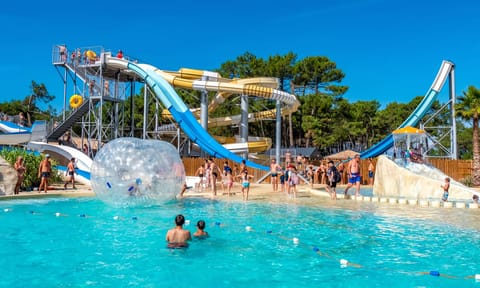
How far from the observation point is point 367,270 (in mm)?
6508

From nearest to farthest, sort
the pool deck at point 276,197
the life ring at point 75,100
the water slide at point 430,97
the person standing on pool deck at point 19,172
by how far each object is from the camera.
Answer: the pool deck at point 276,197, the person standing on pool deck at point 19,172, the water slide at point 430,97, the life ring at point 75,100

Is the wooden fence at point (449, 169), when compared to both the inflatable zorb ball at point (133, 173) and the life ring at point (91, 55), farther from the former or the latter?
the inflatable zorb ball at point (133, 173)

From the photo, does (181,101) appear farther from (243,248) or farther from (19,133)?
(243,248)

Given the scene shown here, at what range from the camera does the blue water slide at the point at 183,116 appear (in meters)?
24.8

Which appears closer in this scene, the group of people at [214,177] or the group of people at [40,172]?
the group of people at [40,172]

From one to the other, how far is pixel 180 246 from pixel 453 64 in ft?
84.3

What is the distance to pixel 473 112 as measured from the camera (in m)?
24.4

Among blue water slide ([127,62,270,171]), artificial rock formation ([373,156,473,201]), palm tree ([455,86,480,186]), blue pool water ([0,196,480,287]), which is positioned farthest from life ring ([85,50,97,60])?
palm tree ([455,86,480,186])

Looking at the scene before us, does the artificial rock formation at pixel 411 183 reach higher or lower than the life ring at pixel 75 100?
lower

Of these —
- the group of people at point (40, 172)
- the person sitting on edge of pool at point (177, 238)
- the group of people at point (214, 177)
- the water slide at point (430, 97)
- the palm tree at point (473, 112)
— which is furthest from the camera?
the water slide at point (430, 97)

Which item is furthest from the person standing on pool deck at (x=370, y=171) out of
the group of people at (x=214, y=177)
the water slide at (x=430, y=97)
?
the group of people at (x=214, y=177)

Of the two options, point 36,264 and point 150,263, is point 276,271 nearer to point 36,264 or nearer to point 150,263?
point 150,263

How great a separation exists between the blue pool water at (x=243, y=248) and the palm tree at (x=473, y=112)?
39.0 ft

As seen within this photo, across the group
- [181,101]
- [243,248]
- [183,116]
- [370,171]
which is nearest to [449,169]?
[370,171]
